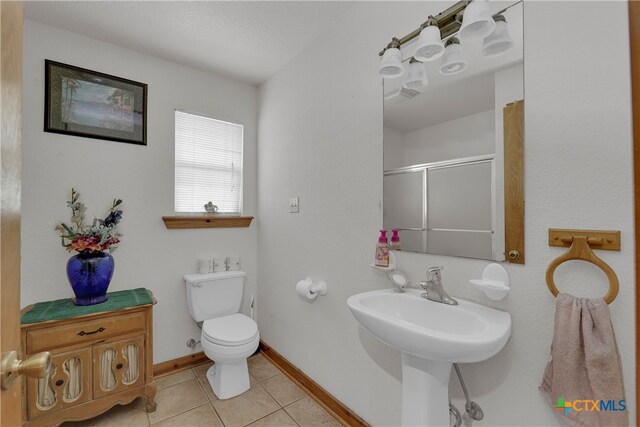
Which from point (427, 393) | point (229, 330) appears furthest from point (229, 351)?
point (427, 393)

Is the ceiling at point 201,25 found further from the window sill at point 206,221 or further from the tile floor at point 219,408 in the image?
the tile floor at point 219,408

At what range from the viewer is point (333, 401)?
1859 mm

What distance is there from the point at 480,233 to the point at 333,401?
1.45 m

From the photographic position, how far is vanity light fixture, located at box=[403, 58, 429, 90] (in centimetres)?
135

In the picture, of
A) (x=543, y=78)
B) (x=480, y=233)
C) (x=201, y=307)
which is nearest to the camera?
(x=543, y=78)

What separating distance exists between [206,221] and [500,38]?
7.55 ft

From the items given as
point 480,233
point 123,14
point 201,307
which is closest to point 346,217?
point 480,233

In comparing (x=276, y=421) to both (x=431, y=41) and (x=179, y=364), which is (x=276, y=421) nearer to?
(x=179, y=364)

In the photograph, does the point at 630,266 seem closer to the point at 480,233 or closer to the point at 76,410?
the point at 480,233

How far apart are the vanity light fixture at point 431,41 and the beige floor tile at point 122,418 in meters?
2.56

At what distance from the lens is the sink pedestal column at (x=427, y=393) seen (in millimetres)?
1101

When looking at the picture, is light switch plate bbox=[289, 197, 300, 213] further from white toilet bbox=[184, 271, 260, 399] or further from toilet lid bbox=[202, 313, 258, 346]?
toilet lid bbox=[202, 313, 258, 346]

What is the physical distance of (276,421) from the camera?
5.85 feet

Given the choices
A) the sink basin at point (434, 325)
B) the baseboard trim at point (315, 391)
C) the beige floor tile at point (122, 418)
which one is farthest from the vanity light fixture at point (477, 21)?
the beige floor tile at point (122, 418)
